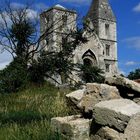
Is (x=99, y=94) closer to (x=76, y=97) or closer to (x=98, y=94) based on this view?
(x=98, y=94)

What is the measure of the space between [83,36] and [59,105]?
30.9 m

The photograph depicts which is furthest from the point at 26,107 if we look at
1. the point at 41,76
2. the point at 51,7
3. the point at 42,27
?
the point at 51,7

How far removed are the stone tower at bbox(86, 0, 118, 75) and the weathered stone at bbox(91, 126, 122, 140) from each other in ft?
195

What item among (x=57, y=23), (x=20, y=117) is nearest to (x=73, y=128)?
(x=20, y=117)

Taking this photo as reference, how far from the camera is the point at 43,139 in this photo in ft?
20.4

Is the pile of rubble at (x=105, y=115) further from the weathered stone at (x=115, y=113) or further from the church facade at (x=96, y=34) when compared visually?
the church facade at (x=96, y=34)

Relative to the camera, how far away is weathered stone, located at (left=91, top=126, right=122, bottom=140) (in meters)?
5.65

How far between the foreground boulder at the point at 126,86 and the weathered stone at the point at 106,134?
1443 millimetres

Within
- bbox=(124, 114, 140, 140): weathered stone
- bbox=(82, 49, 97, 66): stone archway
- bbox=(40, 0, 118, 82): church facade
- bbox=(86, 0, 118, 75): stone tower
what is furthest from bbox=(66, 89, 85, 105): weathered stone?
bbox=(86, 0, 118, 75): stone tower

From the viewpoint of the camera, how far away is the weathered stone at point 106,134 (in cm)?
565

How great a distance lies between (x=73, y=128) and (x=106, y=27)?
6352 centimetres

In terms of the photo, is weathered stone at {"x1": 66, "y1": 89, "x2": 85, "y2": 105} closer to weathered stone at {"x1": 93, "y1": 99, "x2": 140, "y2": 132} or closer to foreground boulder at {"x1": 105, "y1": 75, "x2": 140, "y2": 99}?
foreground boulder at {"x1": 105, "y1": 75, "x2": 140, "y2": 99}

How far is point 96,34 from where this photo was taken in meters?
61.4

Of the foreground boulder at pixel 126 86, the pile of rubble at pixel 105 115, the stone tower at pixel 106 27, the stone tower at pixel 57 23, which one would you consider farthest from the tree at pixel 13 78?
the stone tower at pixel 106 27
